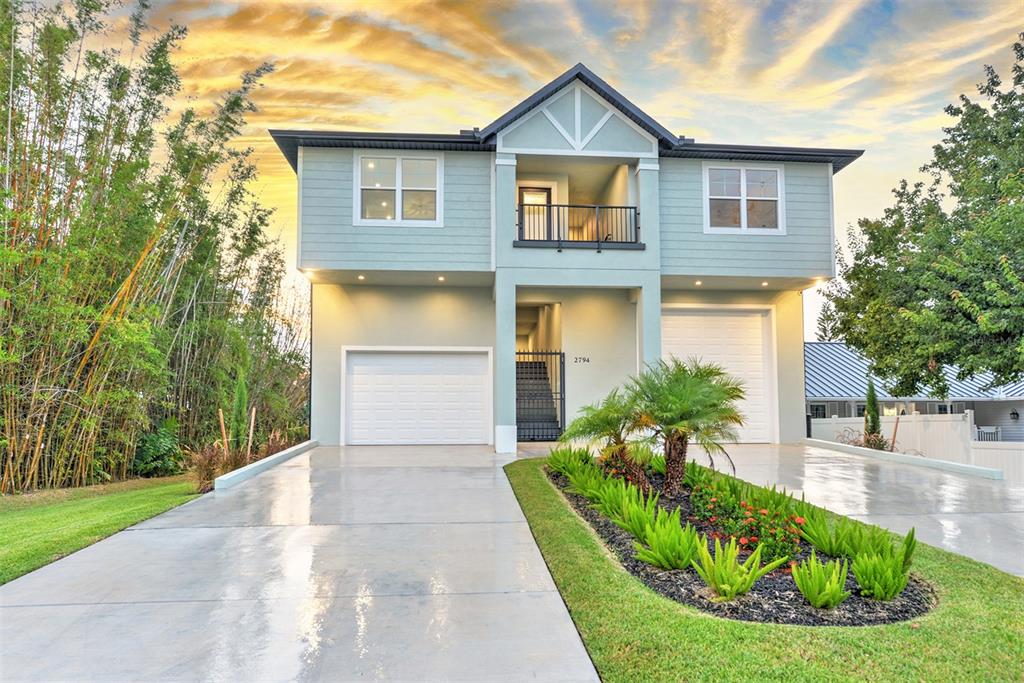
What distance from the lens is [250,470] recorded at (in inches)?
331

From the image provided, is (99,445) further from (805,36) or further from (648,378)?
(805,36)

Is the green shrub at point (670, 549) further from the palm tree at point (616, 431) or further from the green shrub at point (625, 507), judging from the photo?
the palm tree at point (616, 431)

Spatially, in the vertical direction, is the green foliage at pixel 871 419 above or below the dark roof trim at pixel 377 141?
below

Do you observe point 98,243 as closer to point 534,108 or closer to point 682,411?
point 534,108

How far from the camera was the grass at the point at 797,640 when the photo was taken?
2.64m

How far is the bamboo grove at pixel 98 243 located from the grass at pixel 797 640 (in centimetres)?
771

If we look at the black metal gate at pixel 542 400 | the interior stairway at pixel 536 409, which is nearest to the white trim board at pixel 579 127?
the black metal gate at pixel 542 400

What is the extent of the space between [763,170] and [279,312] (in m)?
11.3

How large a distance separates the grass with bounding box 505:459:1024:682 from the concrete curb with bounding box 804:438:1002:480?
18.6 feet

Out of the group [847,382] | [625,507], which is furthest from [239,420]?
[847,382]

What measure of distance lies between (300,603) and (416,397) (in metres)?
9.29

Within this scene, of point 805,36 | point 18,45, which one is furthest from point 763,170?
point 18,45

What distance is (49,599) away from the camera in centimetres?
369

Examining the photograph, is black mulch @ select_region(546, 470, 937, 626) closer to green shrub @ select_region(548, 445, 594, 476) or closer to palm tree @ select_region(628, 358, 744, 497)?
palm tree @ select_region(628, 358, 744, 497)
